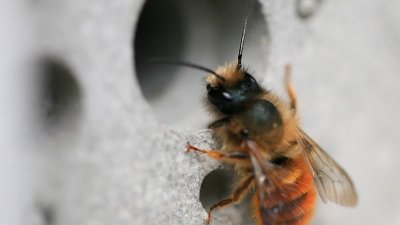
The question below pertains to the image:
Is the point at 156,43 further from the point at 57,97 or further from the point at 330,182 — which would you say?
the point at 330,182

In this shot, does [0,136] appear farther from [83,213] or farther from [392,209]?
[392,209]

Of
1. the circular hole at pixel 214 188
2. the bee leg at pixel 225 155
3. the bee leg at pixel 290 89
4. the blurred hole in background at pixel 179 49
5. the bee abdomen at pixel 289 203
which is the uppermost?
the blurred hole in background at pixel 179 49

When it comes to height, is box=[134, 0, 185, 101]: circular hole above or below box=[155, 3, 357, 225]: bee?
above

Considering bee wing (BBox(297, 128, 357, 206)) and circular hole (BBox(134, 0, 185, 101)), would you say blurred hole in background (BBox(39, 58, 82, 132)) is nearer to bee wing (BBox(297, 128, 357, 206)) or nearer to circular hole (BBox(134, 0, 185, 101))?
circular hole (BBox(134, 0, 185, 101))

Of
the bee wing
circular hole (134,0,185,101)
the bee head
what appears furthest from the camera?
circular hole (134,0,185,101)

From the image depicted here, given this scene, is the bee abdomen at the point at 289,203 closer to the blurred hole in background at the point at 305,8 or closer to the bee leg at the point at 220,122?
the bee leg at the point at 220,122

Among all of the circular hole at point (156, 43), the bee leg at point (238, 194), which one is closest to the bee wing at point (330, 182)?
the bee leg at point (238, 194)

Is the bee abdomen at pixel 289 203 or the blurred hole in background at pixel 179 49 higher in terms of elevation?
the blurred hole in background at pixel 179 49

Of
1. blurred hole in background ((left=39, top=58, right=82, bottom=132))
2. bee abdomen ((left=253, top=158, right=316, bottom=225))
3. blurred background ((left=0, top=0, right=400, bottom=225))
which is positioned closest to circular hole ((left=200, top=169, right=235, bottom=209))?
blurred background ((left=0, top=0, right=400, bottom=225))
